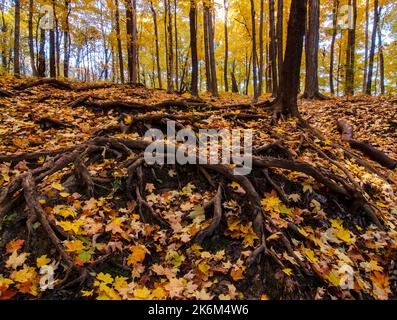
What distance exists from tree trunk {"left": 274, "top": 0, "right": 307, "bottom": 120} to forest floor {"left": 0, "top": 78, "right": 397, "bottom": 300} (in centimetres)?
180

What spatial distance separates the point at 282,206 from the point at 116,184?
2.27 m

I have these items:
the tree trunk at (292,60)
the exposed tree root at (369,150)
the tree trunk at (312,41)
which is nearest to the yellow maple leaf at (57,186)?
the tree trunk at (292,60)

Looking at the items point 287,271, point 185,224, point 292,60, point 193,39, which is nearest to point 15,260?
point 185,224

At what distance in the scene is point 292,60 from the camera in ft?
21.5

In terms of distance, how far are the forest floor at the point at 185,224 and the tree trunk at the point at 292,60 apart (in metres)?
1.80

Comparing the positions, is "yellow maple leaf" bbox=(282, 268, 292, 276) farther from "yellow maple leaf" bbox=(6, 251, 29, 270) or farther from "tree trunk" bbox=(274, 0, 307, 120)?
"tree trunk" bbox=(274, 0, 307, 120)

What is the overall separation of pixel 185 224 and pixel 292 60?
16.1ft

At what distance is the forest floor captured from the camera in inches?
111

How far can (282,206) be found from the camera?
152 inches

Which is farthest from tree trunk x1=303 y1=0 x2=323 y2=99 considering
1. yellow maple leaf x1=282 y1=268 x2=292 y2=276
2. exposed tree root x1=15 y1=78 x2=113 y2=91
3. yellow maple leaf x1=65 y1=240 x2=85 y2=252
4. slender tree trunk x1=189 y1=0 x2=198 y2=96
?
yellow maple leaf x1=65 y1=240 x2=85 y2=252

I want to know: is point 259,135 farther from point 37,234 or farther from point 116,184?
point 37,234

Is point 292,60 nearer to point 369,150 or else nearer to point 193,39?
point 369,150

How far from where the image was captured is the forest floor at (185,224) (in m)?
2.81

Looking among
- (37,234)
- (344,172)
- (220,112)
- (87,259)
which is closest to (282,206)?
(344,172)
